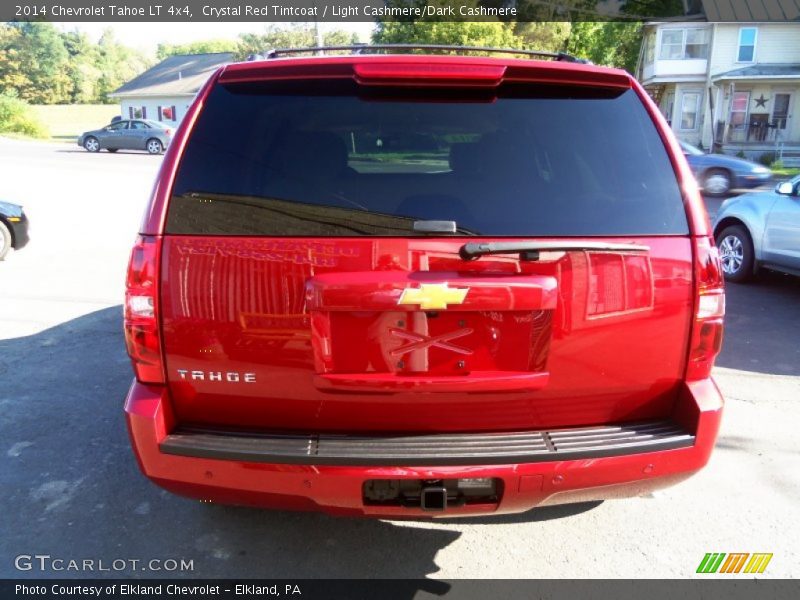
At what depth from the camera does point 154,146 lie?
29453 millimetres

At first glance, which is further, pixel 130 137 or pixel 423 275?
pixel 130 137

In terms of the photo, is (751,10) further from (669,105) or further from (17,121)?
(17,121)

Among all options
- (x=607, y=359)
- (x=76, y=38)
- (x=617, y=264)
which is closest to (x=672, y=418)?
(x=607, y=359)

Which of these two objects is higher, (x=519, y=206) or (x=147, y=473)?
(x=519, y=206)

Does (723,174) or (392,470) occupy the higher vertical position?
(723,174)

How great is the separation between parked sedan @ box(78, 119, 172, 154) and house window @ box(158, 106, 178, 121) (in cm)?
2105

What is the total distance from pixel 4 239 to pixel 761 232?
31.0ft

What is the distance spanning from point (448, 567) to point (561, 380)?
1.06 meters

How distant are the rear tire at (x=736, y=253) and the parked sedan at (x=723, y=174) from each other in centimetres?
856

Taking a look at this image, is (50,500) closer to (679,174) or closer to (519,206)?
(519,206)

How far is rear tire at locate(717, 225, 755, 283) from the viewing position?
7.23m

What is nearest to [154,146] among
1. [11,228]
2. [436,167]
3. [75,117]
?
[11,228]

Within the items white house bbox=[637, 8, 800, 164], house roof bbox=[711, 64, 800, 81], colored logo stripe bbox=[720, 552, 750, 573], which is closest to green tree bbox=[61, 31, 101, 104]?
white house bbox=[637, 8, 800, 164]

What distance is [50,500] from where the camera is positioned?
3164 millimetres
